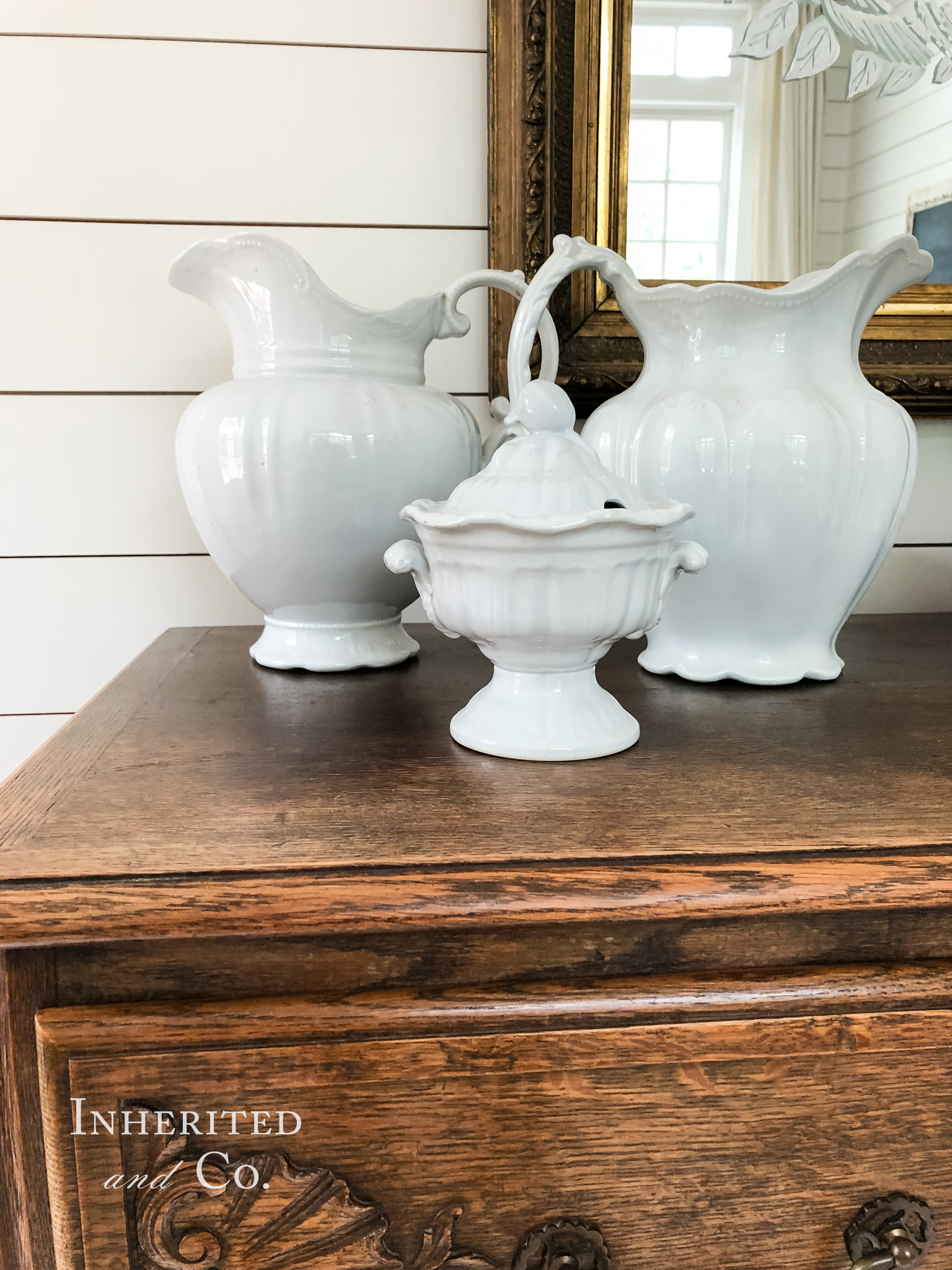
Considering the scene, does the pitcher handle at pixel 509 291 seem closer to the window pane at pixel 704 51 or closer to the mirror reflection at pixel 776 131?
the mirror reflection at pixel 776 131

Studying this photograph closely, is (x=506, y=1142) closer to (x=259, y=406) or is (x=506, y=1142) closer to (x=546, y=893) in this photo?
(x=546, y=893)

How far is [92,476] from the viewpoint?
0.92 metres

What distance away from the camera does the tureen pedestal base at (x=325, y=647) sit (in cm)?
71

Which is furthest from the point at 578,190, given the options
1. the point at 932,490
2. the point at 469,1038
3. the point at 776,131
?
the point at 469,1038

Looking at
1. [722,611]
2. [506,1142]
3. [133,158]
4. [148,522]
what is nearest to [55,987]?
[506,1142]

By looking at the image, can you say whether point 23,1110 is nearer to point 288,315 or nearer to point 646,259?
point 288,315

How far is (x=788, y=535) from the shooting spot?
2.01 feet

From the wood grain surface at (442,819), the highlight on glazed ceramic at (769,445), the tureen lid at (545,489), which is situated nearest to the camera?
the wood grain surface at (442,819)

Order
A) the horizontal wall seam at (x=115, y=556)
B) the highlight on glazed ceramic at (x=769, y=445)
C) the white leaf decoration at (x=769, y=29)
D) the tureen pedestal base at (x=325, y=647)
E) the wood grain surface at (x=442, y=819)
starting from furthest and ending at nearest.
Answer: the horizontal wall seam at (x=115, y=556), the white leaf decoration at (x=769, y=29), the tureen pedestal base at (x=325, y=647), the highlight on glazed ceramic at (x=769, y=445), the wood grain surface at (x=442, y=819)

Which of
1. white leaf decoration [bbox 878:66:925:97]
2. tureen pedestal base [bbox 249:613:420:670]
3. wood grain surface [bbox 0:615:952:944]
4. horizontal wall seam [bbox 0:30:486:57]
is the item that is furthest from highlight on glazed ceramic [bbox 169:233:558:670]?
white leaf decoration [bbox 878:66:925:97]

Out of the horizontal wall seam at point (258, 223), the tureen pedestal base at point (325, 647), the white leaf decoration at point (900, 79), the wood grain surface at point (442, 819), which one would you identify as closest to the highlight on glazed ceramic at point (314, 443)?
the tureen pedestal base at point (325, 647)

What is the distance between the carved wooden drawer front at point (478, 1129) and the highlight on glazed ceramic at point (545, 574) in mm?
172

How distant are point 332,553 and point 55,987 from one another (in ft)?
1.24

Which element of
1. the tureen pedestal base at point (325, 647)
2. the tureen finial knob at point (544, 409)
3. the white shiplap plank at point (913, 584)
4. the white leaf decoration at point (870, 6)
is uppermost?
the white leaf decoration at point (870, 6)
